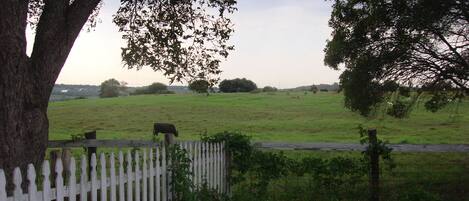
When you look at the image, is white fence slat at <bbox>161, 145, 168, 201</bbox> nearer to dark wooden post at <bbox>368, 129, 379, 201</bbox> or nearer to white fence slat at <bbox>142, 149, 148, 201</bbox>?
white fence slat at <bbox>142, 149, 148, 201</bbox>

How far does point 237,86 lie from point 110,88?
2210 centimetres

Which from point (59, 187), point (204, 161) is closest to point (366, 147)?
point (204, 161)

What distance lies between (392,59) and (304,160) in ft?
15.5

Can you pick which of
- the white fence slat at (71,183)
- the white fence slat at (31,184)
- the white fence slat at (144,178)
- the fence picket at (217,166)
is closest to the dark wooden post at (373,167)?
the fence picket at (217,166)

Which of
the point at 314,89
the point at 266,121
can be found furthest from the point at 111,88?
the point at 266,121

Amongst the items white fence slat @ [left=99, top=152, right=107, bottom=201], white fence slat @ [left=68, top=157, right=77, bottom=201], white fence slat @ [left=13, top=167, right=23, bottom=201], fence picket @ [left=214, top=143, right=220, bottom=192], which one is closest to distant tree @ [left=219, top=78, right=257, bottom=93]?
fence picket @ [left=214, top=143, right=220, bottom=192]

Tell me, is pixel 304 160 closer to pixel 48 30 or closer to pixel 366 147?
pixel 366 147

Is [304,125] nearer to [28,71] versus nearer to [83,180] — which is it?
[28,71]

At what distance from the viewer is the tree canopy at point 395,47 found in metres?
13.9

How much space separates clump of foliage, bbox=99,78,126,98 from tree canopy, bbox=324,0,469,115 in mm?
74943

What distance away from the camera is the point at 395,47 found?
14.8 meters

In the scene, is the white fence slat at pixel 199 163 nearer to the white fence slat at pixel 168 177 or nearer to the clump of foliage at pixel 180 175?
the clump of foliage at pixel 180 175

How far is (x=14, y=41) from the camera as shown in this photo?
299 inches

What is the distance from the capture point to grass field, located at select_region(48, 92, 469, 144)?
30203 mm
